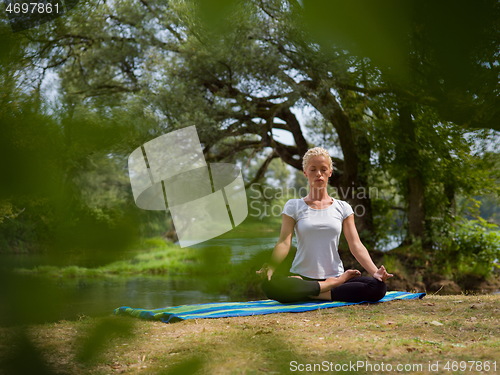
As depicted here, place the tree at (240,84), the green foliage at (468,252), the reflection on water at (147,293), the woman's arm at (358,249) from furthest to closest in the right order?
the green foliage at (468,252)
the tree at (240,84)
the reflection on water at (147,293)
the woman's arm at (358,249)

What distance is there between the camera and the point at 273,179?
820 centimetres

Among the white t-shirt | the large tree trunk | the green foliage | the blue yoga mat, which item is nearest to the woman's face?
the white t-shirt

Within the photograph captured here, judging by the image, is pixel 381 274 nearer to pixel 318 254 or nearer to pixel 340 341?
pixel 318 254

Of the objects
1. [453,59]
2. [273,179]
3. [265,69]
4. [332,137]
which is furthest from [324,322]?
[273,179]

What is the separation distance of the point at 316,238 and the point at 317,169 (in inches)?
12.1

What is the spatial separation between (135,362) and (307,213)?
1.15m

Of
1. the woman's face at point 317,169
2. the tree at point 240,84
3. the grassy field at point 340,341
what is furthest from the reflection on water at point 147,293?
the grassy field at point 340,341

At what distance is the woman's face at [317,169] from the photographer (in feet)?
7.61

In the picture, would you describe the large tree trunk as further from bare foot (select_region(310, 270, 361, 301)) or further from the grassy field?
the grassy field

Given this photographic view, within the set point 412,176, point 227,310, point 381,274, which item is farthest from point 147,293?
point 381,274

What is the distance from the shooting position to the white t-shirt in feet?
7.79

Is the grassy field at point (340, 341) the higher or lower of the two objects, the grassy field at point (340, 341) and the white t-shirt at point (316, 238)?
the lower

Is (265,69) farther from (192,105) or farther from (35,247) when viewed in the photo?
(35,247)

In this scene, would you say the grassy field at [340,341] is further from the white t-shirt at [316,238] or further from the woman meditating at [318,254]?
the white t-shirt at [316,238]
